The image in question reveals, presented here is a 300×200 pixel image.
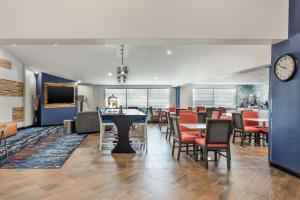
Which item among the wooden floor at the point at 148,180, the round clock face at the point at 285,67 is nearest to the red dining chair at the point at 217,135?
the wooden floor at the point at 148,180

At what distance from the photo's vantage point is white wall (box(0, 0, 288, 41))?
11.7ft

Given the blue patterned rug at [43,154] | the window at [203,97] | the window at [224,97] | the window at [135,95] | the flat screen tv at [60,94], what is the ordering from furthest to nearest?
the window at [224,97] < the window at [203,97] < the window at [135,95] < the flat screen tv at [60,94] < the blue patterned rug at [43,154]

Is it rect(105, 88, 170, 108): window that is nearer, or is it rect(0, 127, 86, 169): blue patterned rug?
rect(0, 127, 86, 169): blue patterned rug

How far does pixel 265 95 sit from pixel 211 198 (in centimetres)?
1074

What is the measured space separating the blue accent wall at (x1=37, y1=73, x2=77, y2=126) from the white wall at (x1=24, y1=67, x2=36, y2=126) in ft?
0.88

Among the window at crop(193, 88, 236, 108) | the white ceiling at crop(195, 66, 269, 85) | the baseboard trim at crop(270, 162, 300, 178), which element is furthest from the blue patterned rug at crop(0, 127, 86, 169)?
the window at crop(193, 88, 236, 108)

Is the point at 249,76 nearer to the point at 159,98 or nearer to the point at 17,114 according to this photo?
the point at 159,98

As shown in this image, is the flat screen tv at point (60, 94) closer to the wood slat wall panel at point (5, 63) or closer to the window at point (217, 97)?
the wood slat wall panel at point (5, 63)

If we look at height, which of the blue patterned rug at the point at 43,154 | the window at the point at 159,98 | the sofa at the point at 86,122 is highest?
the window at the point at 159,98

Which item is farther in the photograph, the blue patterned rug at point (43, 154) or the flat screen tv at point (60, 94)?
the flat screen tv at point (60, 94)

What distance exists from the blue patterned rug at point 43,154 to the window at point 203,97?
7630 millimetres

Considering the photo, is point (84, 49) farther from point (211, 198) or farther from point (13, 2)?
point (211, 198)

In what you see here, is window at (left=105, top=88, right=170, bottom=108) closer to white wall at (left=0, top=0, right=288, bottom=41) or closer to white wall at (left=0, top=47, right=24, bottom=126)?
white wall at (left=0, top=47, right=24, bottom=126)

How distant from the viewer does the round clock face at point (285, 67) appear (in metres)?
3.62
